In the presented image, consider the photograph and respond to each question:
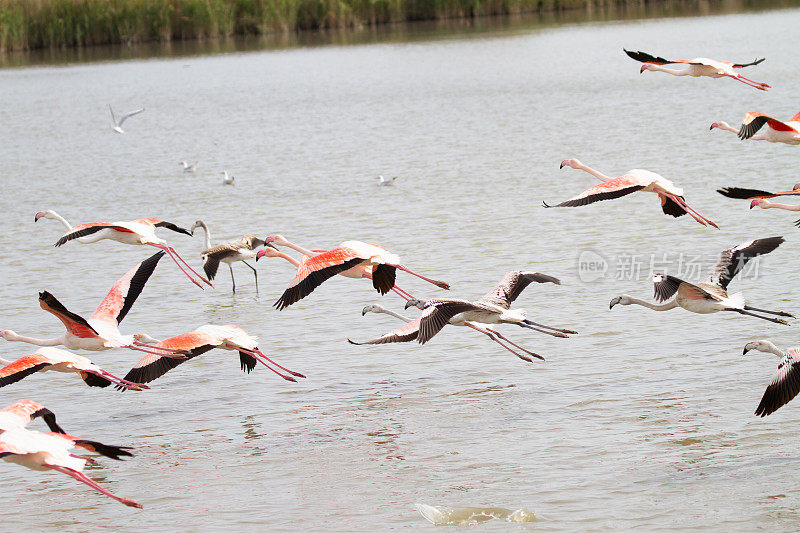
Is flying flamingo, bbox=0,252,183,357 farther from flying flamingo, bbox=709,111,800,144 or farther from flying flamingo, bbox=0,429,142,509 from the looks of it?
→ flying flamingo, bbox=709,111,800,144

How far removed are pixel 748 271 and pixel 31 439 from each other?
6935mm

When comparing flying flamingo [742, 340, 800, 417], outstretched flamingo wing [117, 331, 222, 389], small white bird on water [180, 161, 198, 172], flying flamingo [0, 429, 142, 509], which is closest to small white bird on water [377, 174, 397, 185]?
small white bird on water [180, 161, 198, 172]

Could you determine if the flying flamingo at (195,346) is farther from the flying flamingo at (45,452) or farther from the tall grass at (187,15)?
the tall grass at (187,15)

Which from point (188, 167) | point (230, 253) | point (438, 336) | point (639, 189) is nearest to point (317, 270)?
point (438, 336)

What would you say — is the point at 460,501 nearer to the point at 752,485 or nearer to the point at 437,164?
the point at 752,485

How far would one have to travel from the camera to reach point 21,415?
20.6 ft

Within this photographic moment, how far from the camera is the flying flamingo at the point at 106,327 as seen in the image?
25.2 feet

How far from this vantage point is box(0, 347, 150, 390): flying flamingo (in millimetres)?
6840

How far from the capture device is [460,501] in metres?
6.27

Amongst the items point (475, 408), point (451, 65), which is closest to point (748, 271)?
point (475, 408)

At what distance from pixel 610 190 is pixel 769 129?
1.86m

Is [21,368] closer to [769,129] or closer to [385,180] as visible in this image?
[769,129]

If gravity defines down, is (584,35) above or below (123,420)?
above

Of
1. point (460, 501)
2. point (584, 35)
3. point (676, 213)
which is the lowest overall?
point (460, 501)
